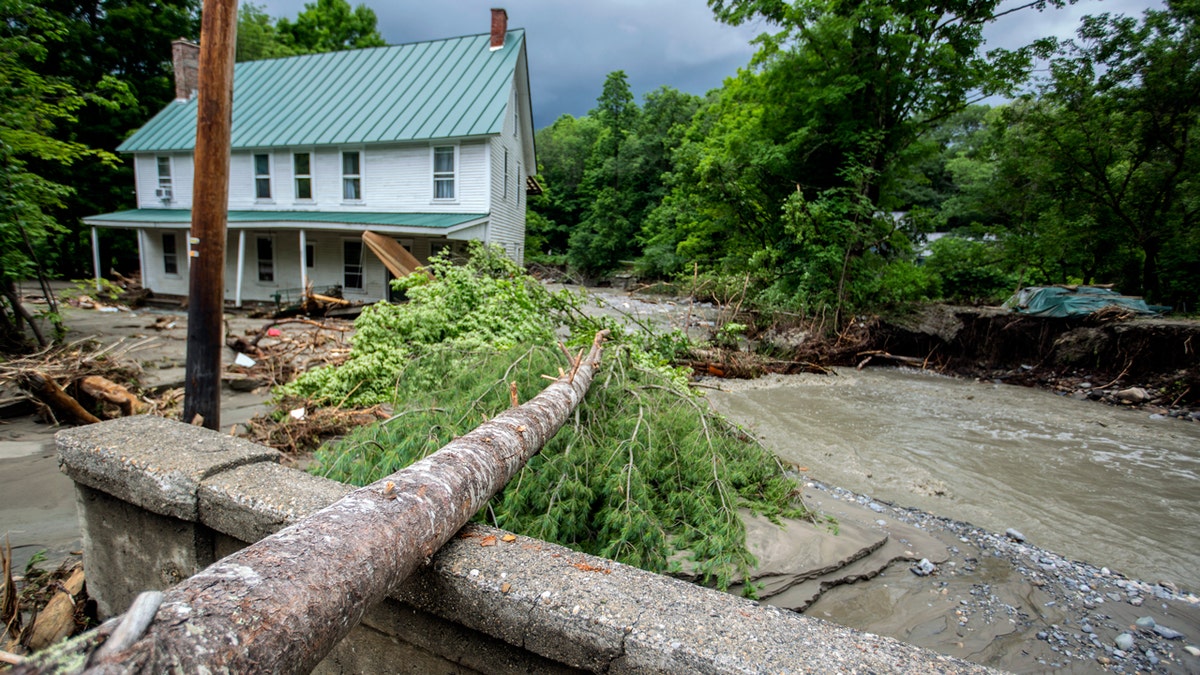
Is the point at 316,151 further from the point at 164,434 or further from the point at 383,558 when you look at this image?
the point at 383,558

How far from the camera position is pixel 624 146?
119ft

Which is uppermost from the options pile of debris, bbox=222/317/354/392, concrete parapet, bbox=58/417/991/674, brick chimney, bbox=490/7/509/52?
brick chimney, bbox=490/7/509/52

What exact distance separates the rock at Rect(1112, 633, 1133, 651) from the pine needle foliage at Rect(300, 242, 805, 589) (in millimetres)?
1807

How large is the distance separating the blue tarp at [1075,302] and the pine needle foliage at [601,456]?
11434 millimetres

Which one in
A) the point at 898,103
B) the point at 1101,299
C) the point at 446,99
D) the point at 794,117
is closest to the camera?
the point at 1101,299

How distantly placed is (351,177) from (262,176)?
3555 millimetres

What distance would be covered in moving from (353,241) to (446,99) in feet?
18.0

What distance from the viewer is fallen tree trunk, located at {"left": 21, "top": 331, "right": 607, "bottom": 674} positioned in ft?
3.08

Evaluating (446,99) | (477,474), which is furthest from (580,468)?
(446,99)

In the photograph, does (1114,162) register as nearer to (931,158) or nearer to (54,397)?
(931,158)

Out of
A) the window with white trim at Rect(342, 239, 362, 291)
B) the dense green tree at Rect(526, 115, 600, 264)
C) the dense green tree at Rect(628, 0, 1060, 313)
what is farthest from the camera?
the dense green tree at Rect(526, 115, 600, 264)

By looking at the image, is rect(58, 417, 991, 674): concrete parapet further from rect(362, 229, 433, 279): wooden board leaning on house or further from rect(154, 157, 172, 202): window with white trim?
rect(154, 157, 172, 202): window with white trim

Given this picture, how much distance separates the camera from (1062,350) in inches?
433

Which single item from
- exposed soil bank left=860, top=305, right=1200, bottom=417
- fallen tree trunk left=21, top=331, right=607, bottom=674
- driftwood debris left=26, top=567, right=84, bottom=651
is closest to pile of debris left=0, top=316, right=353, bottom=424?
driftwood debris left=26, top=567, right=84, bottom=651
